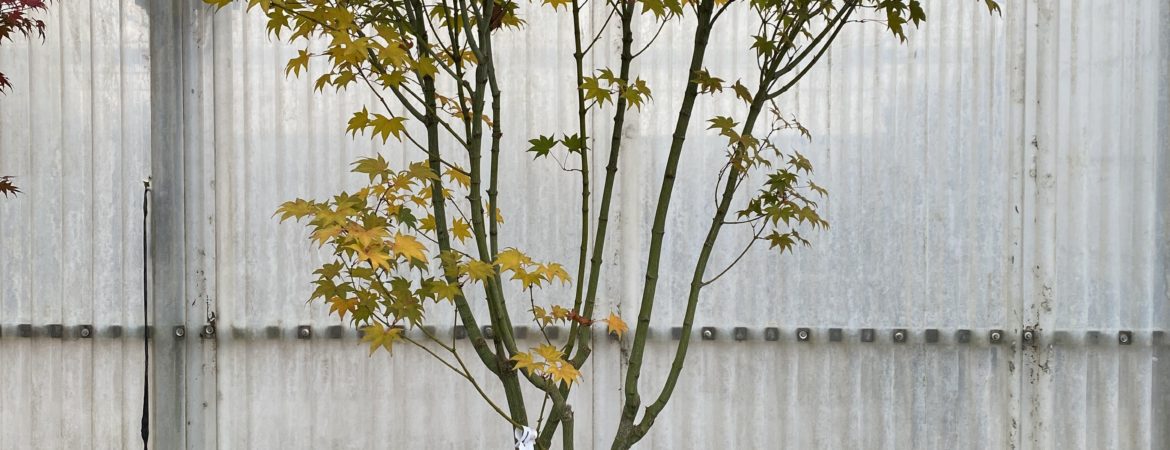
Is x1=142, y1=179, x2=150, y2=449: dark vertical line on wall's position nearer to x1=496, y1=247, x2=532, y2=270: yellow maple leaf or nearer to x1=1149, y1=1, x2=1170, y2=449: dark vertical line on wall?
x1=496, y1=247, x2=532, y2=270: yellow maple leaf

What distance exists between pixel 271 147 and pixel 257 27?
41cm

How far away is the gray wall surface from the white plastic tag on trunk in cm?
158

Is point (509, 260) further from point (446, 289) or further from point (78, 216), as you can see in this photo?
point (78, 216)

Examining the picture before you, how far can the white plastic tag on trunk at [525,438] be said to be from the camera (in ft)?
5.79

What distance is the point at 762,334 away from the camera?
131 inches

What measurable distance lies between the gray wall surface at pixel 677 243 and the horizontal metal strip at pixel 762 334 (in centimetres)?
1

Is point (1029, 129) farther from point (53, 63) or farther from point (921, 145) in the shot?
point (53, 63)

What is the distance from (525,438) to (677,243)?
5.40 ft

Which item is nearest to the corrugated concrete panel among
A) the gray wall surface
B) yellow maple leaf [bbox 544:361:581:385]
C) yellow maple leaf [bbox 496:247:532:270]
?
the gray wall surface

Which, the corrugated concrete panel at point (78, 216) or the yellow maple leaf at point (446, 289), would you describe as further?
the corrugated concrete panel at point (78, 216)

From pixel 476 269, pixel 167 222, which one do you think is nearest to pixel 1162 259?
pixel 476 269

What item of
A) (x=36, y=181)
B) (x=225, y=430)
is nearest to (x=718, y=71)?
(x=225, y=430)

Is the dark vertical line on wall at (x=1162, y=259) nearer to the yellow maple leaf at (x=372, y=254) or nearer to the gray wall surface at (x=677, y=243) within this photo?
the gray wall surface at (x=677, y=243)

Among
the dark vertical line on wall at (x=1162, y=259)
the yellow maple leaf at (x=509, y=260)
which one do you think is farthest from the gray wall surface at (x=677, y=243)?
the yellow maple leaf at (x=509, y=260)
